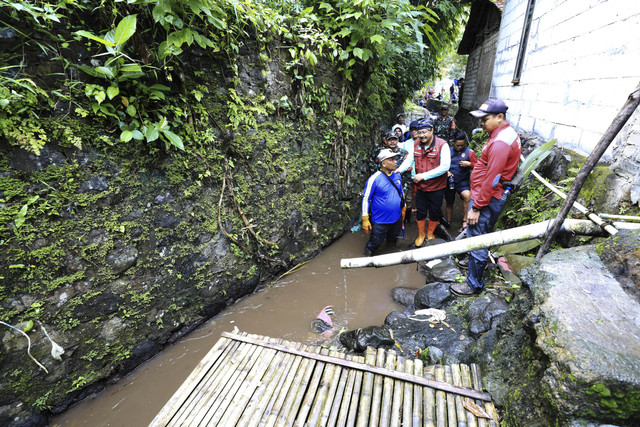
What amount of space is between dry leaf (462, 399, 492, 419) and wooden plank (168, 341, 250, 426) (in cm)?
175

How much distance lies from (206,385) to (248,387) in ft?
1.11

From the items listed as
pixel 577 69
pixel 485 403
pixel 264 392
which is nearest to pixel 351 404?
pixel 264 392

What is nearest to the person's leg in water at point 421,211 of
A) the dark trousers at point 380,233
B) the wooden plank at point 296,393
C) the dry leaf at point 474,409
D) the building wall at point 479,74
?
the dark trousers at point 380,233

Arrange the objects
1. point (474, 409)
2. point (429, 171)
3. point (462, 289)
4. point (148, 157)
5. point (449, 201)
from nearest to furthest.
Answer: point (474, 409)
point (148, 157)
point (462, 289)
point (429, 171)
point (449, 201)

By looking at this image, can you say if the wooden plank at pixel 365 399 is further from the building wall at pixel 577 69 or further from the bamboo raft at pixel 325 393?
the building wall at pixel 577 69

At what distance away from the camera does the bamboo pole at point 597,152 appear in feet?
5.95

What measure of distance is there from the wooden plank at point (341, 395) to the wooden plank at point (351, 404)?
0.6 inches

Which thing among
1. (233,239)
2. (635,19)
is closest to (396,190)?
(233,239)

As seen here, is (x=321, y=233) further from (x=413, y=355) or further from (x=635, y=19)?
(x=635, y=19)

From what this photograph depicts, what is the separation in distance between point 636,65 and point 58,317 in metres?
6.45

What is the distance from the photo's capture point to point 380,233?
16.4 feet

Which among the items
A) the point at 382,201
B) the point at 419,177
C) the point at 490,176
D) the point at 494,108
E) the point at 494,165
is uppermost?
the point at 494,108

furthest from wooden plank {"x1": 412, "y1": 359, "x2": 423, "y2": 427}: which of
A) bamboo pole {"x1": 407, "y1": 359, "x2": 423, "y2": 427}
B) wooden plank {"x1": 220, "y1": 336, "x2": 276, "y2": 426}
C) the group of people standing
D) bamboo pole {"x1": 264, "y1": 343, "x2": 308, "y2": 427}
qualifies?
the group of people standing

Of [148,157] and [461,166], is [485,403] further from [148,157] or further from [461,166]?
[461,166]
